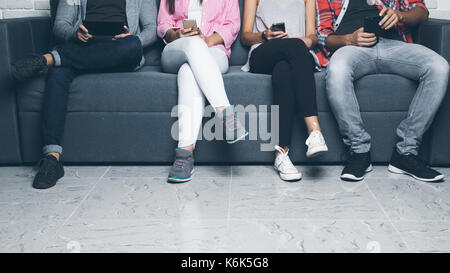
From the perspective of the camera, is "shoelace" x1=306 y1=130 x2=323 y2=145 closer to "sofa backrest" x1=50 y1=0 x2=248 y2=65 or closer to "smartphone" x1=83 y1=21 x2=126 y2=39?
"sofa backrest" x1=50 y1=0 x2=248 y2=65

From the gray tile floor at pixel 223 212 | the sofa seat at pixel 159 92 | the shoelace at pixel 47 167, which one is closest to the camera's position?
the gray tile floor at pixel 223 212

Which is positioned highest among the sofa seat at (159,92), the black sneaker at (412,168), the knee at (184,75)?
the knee at (184,75)

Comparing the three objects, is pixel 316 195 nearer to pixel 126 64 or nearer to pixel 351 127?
pixel 351 127

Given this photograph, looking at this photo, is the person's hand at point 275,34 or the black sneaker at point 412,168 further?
the person's hand at point 275,34

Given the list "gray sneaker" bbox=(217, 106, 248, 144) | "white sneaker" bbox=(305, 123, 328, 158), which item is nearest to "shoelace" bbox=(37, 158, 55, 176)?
"gray sneaker" bbox=(217, 106, 248, 144)

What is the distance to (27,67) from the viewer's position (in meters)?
2.21

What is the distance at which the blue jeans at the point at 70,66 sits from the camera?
2.25 metres

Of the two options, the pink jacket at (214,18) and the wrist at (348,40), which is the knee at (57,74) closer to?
the pink jacket at (214,18)

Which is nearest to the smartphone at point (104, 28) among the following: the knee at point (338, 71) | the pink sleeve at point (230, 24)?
the pink sleeve at point (230, 24)

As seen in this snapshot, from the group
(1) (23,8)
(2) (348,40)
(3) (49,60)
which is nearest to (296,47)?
(2) (348,40)

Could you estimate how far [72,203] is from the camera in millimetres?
1980

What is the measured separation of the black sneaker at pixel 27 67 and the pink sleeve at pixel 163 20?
607 mm

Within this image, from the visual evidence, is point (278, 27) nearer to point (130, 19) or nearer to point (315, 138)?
point (315, 138)
